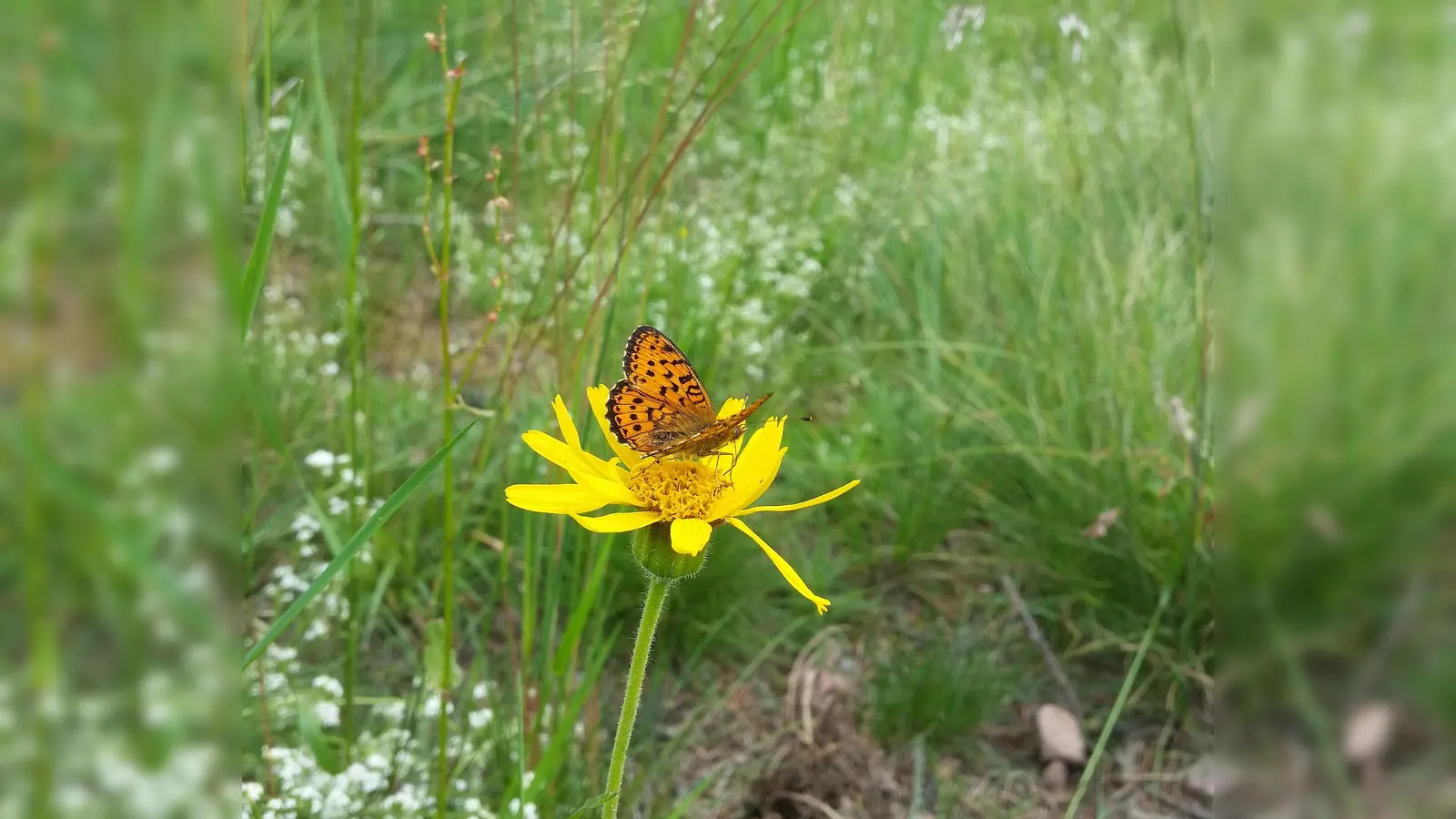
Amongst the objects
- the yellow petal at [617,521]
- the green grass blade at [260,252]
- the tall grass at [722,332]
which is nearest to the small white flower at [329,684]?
the tall grass at [722,332]

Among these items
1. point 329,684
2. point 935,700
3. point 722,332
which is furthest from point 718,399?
point 329,684

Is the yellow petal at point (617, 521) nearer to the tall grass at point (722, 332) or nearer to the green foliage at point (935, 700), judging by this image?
the tall grass at point (722, 332)

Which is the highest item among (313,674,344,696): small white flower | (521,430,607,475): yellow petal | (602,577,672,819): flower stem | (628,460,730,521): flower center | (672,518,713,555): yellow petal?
(521,430,607,475): yellow petal

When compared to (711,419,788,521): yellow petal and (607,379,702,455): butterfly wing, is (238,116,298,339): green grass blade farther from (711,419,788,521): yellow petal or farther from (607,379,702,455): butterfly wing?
(711,419,788,521): yellow petal

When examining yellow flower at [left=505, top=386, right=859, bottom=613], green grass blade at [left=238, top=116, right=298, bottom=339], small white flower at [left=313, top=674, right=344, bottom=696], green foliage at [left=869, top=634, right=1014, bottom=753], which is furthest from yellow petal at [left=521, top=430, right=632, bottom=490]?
green foliage at [left=869, top=634, right=1014, bottom=753]

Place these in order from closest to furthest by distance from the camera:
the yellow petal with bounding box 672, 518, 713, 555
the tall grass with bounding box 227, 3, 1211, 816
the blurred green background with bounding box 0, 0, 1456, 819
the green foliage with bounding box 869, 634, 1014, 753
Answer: the yellow petal with bounding box 672, 518, 713, 555 < the blurred green background with bounding box 0, 0, 1456, 819 < the tall grass with bounding box 227, 3, 1211, 816 < the green foliage with bounding box 869, 634, 1014, 753

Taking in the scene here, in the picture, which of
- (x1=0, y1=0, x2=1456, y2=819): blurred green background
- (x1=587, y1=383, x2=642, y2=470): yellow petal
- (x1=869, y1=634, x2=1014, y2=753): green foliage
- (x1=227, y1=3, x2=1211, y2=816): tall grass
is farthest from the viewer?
(x1=869, y1=634, x2=1014, y2=753): green foliage

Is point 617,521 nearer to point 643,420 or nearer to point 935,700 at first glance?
point 643,420

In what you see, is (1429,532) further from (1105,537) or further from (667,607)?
(667,607)
